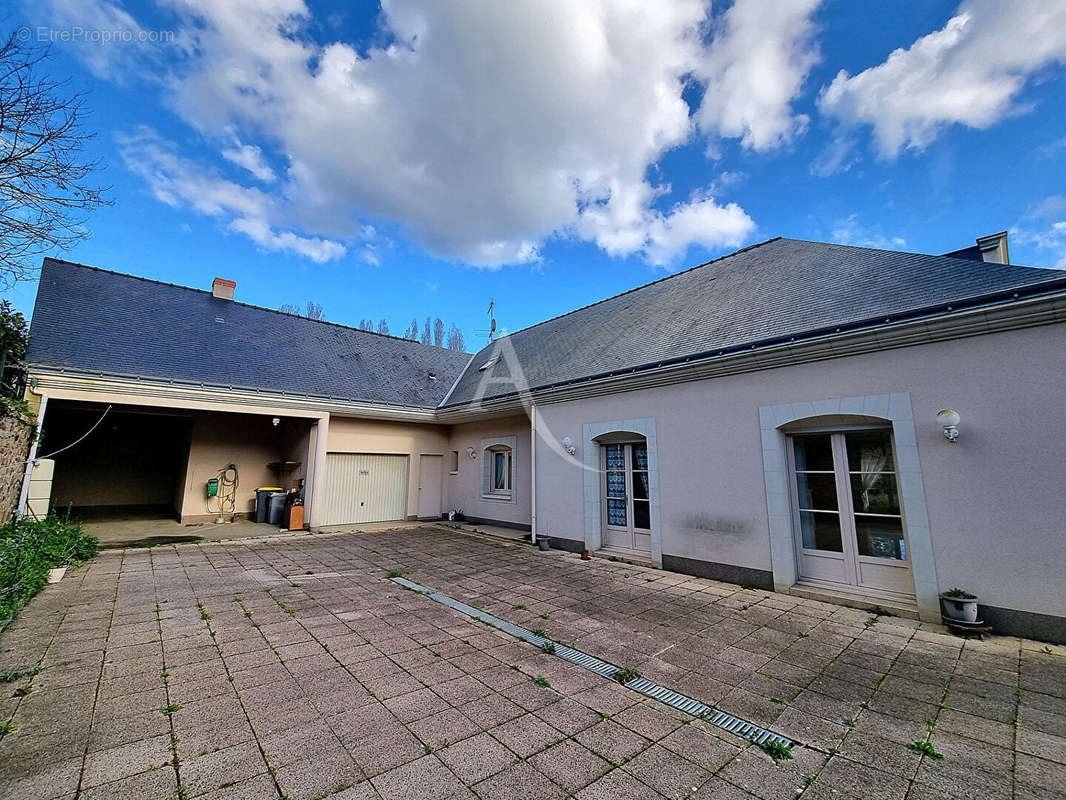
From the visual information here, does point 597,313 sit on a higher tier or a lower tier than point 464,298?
lower

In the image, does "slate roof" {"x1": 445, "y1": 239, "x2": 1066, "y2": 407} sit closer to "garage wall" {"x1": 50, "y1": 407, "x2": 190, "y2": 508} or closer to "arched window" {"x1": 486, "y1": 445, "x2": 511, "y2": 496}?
"arched window" {"x1": 486, "y1": 445, "x2": 511, "y2": 496}

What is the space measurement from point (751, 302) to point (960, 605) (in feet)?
14.4

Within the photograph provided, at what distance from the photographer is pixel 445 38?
6465mm

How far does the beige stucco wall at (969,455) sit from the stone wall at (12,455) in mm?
9391

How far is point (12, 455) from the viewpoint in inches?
228

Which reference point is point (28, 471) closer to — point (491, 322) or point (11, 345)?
point (11, 345)

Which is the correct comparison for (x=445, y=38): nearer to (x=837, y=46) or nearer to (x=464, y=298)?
(x=837, y=46)

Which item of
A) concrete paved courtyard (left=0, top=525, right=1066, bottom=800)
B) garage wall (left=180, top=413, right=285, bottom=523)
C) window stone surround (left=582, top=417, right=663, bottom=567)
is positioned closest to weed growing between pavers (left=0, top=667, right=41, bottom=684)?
concrete paved courtyard (left=0, top=525, right=1066, bottom=800)

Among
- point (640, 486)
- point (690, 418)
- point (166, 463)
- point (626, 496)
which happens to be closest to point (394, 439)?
point (626, 496)

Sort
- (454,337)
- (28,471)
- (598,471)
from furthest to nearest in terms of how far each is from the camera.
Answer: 1. (454,337)
2. (598,471)
3. (28,471)

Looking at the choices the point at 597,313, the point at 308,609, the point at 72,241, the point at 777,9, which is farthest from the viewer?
the point at 597,313

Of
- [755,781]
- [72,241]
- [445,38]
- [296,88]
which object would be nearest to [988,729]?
[755,781]

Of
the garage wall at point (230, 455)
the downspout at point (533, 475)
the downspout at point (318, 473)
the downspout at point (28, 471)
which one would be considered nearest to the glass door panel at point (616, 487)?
the downspout at point (533, 475)

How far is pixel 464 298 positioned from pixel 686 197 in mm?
8971
